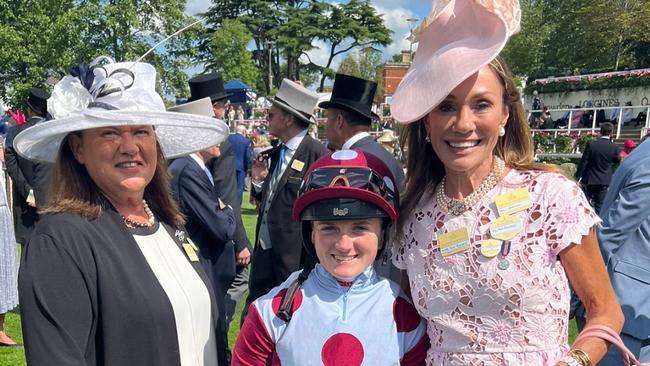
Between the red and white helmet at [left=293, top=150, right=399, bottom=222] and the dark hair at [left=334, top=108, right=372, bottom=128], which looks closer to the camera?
the red and white helmet at [left=293, top=150, right=399, bottom=222]

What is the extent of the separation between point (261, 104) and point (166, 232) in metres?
36.3

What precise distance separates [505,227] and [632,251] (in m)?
1.05

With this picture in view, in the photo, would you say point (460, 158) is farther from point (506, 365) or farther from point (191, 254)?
point (191, 254)

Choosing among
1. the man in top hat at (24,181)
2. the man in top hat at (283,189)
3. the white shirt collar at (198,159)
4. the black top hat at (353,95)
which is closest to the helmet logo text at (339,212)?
the man in top hat at (283,189)

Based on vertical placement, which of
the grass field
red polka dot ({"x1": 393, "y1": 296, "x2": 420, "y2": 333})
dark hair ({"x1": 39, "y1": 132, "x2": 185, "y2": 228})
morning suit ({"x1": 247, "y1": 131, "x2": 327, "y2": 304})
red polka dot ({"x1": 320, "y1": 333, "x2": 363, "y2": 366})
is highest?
dark hair ({"x1": 39, "y1": 132, "x2": 185, "y2": 228})

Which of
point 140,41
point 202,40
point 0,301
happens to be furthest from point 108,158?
point 202,40

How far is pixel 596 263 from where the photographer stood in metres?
1.77

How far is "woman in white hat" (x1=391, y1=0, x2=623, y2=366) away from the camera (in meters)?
1.72

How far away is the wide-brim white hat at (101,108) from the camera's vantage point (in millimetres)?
1890

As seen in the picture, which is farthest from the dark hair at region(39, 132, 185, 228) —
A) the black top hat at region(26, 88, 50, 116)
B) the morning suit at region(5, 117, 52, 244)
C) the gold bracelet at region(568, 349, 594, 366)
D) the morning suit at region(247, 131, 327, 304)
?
the black top hat at region(26, 88, 50, 116)

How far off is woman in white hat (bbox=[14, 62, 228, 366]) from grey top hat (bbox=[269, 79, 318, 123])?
9.20 ft

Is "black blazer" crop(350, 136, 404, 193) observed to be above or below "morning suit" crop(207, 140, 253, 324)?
above

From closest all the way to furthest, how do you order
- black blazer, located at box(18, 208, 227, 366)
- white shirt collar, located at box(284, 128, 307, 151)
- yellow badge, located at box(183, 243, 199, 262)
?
black blazer, located at box(18, 208, 227, 366), yellow badge, located at box(183, 243, 199, 262), white shirt collar, located at box(284, 128, 307, 151)

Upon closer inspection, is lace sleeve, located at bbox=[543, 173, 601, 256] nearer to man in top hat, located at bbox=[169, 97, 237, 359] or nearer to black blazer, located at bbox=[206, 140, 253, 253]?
man in top hat, located at bbox=[169, 97, 237, 359]
